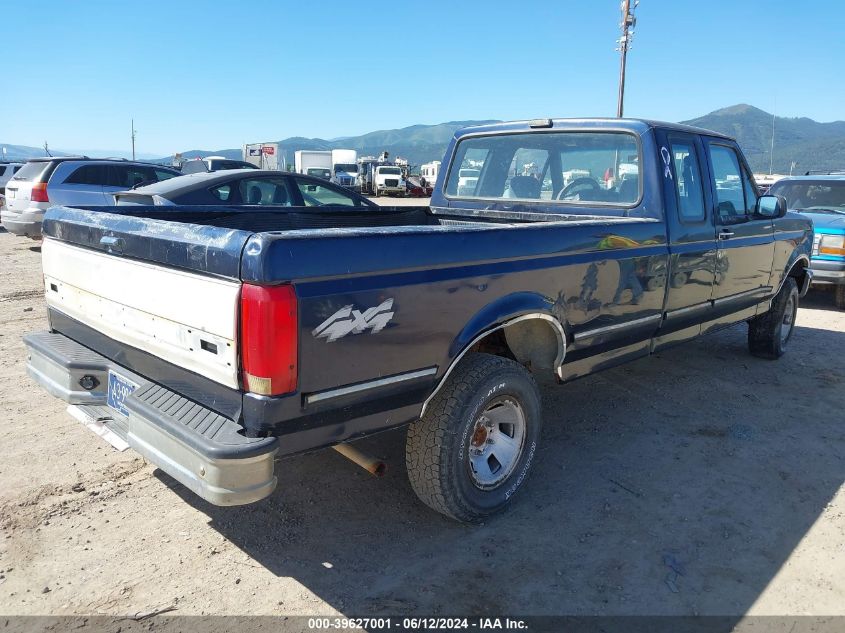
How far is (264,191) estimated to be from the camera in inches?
335

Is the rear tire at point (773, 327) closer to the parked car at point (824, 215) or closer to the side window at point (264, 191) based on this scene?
the parked car at point (824, 215)

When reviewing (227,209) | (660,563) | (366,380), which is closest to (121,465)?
(227,209)

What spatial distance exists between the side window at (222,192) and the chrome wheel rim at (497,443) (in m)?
6.00

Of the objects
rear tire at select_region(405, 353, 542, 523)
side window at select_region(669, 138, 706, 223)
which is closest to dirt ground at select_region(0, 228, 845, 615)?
rear tire at select_region(405, 353, 542, 523)

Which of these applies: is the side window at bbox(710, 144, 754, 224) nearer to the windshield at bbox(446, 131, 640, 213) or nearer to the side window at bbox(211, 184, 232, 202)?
the windshield at bbox(446, 131, 640, 213)

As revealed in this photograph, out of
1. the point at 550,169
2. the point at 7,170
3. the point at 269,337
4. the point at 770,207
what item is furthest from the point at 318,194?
the point at 7,170

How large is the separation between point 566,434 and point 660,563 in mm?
1478

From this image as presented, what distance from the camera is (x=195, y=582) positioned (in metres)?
2.73

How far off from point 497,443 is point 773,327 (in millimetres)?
4145

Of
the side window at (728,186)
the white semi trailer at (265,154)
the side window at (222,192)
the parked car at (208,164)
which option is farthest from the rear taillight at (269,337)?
the white semi trailer at (265,154)

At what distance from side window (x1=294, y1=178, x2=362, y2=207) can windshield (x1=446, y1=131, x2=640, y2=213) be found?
367cm

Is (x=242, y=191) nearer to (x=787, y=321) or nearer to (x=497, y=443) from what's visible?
(x=497, y=443)

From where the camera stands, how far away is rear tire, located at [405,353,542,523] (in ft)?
9.70

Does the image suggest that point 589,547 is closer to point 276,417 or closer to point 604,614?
point 604,614
